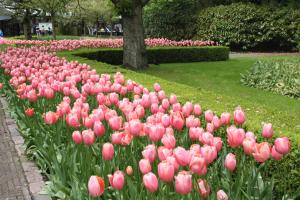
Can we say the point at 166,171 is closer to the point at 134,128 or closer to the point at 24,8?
the point at 134,128

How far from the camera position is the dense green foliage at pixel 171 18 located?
31.9 m

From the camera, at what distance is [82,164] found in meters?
4.32

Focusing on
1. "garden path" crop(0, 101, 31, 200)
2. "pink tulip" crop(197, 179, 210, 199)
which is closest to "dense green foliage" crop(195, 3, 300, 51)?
"garden path" crop(0, 101, 31, 200)

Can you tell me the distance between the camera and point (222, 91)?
14102 millimetres

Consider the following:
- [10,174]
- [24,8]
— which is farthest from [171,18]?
[10,174]

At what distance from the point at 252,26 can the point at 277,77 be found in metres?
15.3

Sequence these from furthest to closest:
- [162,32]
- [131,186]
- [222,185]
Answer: [162,32], [222,185], [131,186]

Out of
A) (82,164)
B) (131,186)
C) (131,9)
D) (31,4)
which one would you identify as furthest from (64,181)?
(31,4)

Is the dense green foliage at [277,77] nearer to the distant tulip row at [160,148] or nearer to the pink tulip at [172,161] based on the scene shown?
the distant tulip row at [160,148]

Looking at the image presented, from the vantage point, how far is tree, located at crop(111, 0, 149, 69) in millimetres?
17853

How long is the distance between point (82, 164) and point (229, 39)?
25.4m

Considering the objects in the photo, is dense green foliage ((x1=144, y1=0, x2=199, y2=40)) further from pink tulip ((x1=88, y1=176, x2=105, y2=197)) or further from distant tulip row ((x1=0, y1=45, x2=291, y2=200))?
pink tulip ((x1=88, y1=176, x2=105, y2=197))

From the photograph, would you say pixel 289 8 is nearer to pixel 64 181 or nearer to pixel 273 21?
pixel 273 21

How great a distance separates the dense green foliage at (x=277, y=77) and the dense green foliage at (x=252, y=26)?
527 inches
